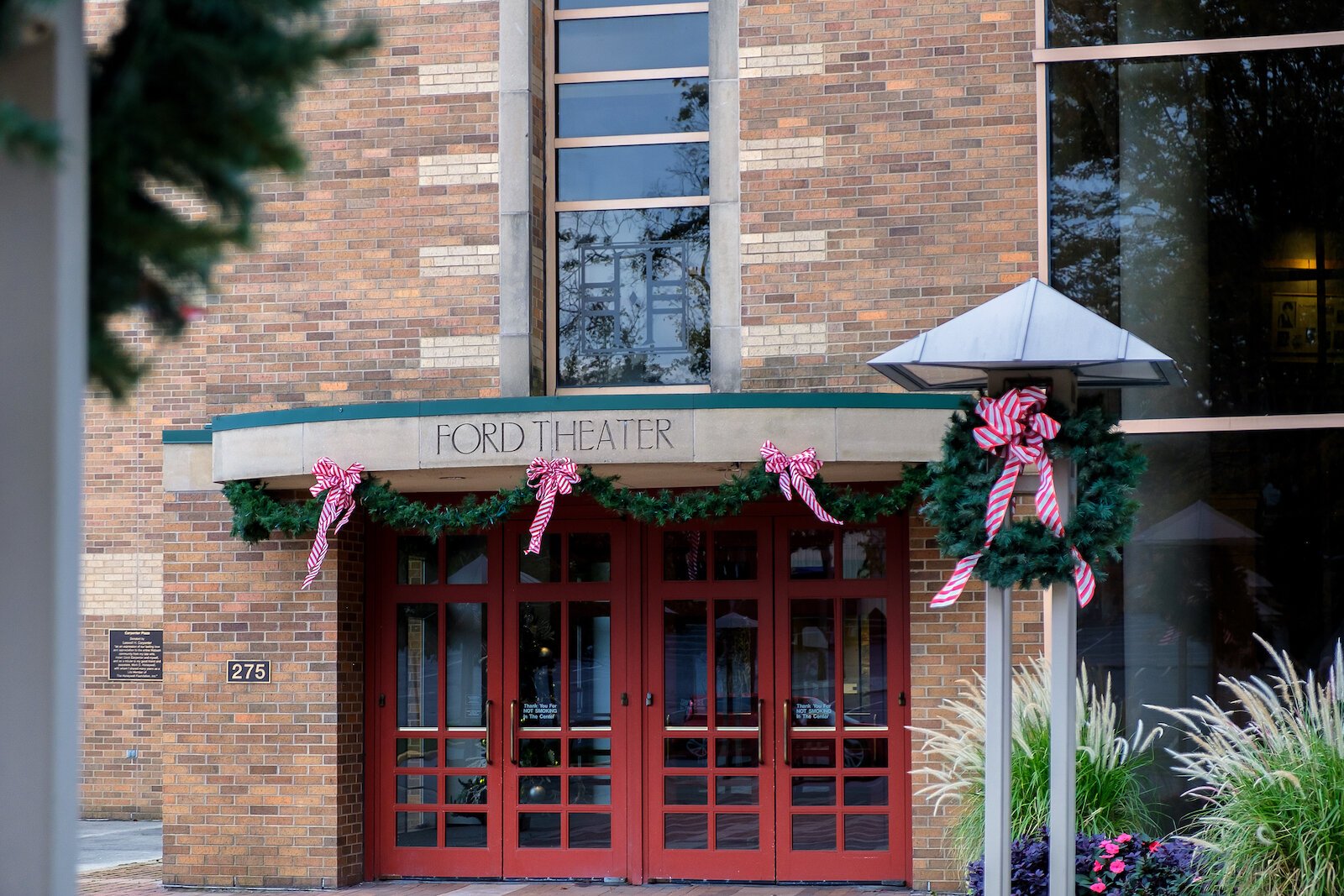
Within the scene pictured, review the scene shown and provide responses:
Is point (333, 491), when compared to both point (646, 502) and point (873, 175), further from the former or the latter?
point (873, 175)

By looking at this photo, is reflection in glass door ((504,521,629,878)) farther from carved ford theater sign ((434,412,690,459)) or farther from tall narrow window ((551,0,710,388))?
carved ford theater sign ((434,412,690,459))

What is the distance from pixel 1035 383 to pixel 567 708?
546cm

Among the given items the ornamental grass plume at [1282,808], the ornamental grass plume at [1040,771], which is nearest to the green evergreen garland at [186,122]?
the ornamental grass plume at [1282,808]

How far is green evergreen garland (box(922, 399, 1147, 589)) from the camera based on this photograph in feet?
21.1

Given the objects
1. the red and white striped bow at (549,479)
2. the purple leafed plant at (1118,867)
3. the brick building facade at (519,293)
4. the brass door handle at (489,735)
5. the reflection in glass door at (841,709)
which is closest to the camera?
the purple leafed plant at (1118,867)

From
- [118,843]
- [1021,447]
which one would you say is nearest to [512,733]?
[118,843]

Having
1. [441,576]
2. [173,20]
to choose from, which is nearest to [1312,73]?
[441,576]

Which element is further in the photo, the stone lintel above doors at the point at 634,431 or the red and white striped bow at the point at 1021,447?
the stone lintel above doors at the point at 634,431

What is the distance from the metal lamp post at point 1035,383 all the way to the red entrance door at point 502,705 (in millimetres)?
4721

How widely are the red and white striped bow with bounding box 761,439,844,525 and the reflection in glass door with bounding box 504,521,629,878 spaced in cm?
197

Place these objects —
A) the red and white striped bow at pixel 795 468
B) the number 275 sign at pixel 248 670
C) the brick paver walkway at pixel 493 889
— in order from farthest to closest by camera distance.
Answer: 1. the number 275 sign at pixel 248 670
2. the brick paver walkway at pixel 493 889
3. the red and white striped bow at pixel 795 468

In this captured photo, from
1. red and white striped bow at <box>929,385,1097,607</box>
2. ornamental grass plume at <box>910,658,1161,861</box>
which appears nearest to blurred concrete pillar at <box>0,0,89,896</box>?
red and white striped bow at <box>929,385,1097,607</box>

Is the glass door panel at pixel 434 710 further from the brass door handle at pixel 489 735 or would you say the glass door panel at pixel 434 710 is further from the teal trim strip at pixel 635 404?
the teal trim strip at pixel 635 404

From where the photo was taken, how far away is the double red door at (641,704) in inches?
416
